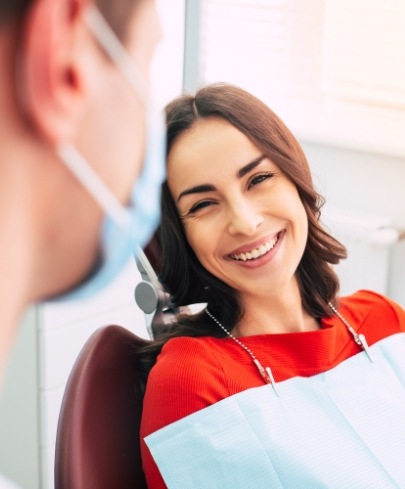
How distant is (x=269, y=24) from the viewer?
2.29m

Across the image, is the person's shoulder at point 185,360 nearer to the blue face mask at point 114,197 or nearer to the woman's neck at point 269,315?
the woman's neck at point 269,315

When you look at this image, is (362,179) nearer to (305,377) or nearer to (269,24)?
(269,24)

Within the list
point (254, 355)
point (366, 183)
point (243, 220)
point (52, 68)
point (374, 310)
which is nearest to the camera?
point (52, 68)

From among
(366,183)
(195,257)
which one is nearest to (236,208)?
(195,257)

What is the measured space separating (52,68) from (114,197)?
0.12 feet

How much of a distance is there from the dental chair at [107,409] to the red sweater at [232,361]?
40mm

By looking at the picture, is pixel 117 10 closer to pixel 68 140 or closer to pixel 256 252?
pixel 68 140

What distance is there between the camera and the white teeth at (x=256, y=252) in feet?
3.78

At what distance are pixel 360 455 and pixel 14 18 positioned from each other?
1.02 meters

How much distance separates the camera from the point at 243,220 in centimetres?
109

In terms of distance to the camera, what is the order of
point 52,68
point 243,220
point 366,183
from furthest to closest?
point 366,183, point 243,220, point 52,68

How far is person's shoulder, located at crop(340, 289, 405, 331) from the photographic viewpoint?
1.34m

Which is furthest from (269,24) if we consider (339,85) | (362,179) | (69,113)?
(69,113)

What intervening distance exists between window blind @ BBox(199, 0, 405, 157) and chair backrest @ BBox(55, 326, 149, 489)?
3.14 ft
